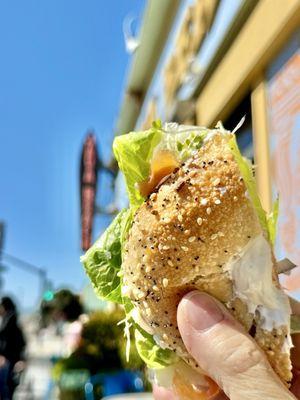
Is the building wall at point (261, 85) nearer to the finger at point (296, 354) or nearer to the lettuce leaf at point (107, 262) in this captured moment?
the finger at point (296, 354)

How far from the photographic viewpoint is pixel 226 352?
1444mm

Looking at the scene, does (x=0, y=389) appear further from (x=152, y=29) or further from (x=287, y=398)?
(x=287, y=398)

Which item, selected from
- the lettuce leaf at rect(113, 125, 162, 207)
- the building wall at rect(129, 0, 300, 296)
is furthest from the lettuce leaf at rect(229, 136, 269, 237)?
the building wall at rect(129, 0, 300, 296)

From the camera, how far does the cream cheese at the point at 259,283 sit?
1.54m

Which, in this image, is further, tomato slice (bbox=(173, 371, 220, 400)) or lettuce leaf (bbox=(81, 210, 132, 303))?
lettuce leaf (bbox=(81, 210, 132, 303))

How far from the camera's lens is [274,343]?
5.01 ft

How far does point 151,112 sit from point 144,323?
7497mm

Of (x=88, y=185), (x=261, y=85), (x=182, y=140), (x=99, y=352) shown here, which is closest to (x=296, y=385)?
(x=182, y=140)

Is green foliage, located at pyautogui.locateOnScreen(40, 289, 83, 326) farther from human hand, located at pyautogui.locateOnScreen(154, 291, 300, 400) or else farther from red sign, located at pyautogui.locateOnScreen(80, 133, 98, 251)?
human hand, located at pyautogui.locateOnScreen(154, 291, 300, 400)

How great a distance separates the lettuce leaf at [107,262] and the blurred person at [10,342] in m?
6.43

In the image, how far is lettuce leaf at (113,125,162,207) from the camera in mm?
1695

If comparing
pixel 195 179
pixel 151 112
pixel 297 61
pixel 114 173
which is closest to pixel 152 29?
pixel 151 112

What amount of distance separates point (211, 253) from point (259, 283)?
0.15 m

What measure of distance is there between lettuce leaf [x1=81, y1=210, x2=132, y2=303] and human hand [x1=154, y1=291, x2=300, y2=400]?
41cm
